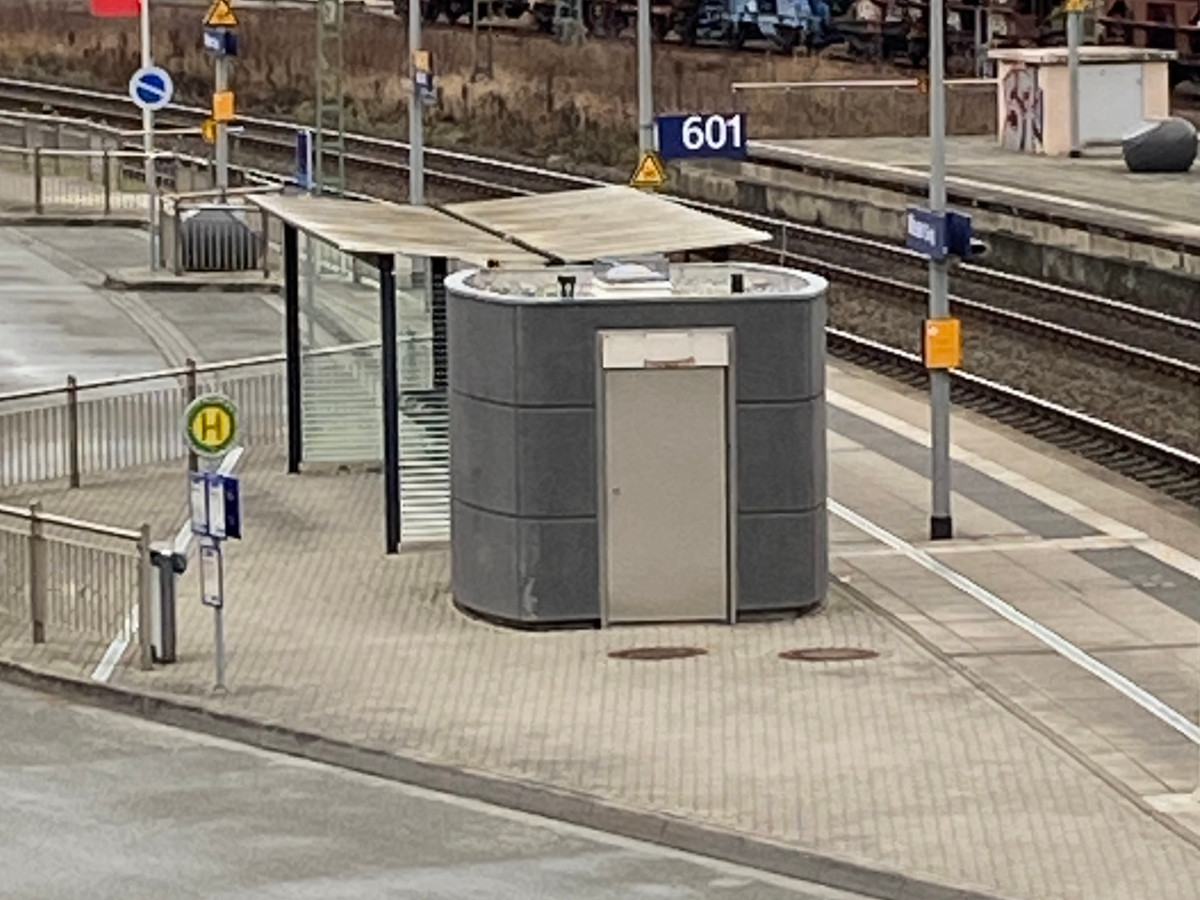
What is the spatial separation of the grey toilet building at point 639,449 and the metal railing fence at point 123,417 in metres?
5.59

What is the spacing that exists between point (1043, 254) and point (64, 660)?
22524 millimetres

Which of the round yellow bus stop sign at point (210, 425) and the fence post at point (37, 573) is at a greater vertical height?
the round yellow bus stop sign at point (210, 425)

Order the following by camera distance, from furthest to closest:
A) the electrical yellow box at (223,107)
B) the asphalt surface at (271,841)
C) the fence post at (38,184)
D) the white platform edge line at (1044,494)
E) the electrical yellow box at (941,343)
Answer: the fence post at (38,184), the electrical yellow box at (223,107), the electrical yellow box at (941,343), the white platform edge line at (1044,494), the asphalt surface at (271,841)

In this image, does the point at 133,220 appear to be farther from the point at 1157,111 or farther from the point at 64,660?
the point at 64,660

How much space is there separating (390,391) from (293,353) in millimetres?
3933

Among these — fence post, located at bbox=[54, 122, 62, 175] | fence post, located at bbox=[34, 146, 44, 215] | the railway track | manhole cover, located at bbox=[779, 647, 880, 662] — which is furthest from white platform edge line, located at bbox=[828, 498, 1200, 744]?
fence post, located at bbox=[54, 122, 62, 175]

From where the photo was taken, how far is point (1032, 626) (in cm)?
2128

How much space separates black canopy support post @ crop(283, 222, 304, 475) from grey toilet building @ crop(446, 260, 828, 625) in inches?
215

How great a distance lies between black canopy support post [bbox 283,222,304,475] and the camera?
26812 mm

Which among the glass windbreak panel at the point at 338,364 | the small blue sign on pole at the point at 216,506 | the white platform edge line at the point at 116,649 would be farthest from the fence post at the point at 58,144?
the small blue sign on pole at the point at 216,506

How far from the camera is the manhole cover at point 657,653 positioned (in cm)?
2027

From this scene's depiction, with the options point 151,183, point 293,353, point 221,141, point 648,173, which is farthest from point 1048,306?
point 293,353

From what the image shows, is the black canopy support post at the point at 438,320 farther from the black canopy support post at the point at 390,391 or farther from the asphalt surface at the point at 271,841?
the asphalt surface at the point at 271,841

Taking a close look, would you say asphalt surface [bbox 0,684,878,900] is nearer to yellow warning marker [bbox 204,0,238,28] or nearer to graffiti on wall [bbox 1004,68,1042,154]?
yellow warning marker [bbox 204,0,238,28]
